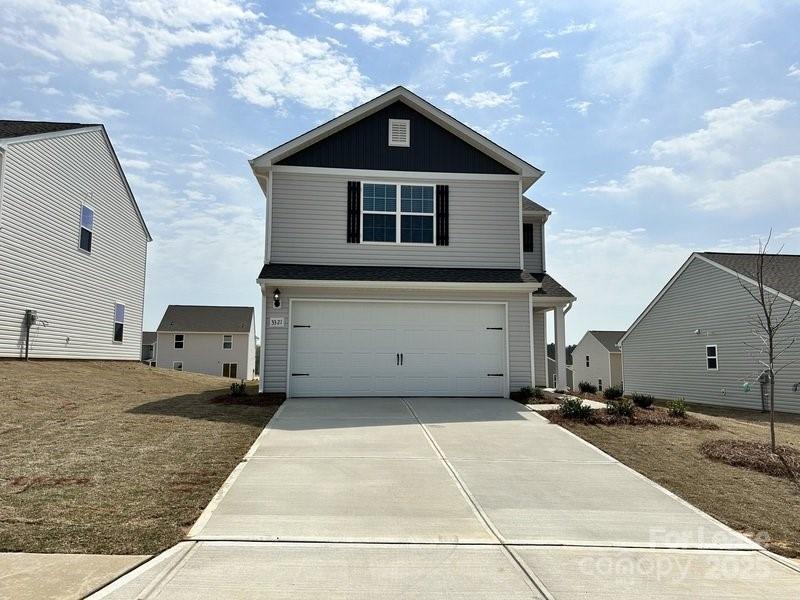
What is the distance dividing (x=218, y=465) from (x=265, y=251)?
7701mm

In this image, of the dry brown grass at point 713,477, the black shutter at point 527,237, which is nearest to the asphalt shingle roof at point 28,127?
the black shutter at point 527,237

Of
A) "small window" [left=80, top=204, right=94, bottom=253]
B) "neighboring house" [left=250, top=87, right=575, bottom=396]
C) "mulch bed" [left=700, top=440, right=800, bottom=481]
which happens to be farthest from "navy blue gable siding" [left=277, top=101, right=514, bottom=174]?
"small window" [left=80, top=204, right=94, bottom=253]

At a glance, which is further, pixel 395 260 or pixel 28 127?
pixel 28 127

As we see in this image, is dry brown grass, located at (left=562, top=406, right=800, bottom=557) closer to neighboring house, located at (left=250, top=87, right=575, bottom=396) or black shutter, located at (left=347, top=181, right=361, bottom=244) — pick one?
neighboring house, located at (left=250, top=87, right=575, bottom=396)

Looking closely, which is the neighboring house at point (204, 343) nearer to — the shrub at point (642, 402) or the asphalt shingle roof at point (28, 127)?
the asphalt shingle roof at point (28, 127)

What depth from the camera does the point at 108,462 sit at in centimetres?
709

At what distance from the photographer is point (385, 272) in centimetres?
1410

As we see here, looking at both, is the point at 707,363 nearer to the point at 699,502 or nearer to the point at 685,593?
the point at 699,502

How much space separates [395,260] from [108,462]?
8764 millimetres

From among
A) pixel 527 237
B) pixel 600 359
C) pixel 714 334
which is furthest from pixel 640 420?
pixel 600 359

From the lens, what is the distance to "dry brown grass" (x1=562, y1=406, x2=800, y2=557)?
19.6ft

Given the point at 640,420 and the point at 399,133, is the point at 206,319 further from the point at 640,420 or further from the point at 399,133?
the point at 640,420

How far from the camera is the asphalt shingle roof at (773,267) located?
1986 cm

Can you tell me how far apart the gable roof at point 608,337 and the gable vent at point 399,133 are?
32.8 meters
